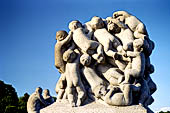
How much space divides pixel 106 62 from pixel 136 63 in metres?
0.84

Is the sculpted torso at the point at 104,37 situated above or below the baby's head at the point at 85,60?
above

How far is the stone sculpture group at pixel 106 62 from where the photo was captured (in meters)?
5.50

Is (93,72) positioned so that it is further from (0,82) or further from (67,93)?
(0,82)

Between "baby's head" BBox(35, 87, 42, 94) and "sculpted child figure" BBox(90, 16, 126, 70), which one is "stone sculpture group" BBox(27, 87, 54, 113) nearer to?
"baby's head" BBox(35, 87, 42, 94)

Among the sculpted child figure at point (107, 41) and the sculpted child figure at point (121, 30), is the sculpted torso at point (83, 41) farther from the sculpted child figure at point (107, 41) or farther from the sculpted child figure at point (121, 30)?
the sculpted child figure at point (121, 30)

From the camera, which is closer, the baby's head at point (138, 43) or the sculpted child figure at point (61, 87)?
the baby's head at point (138, 43)

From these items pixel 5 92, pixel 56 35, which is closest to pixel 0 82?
pixel 5 92

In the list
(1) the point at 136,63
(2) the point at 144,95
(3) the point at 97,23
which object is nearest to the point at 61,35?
(3) the point at 97,23

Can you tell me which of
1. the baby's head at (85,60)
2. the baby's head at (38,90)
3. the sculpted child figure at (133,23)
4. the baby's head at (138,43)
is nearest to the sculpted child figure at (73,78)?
the baby's head at (85,60)

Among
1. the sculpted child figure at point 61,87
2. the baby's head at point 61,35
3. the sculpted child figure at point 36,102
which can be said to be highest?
the baby's head at point 61,35

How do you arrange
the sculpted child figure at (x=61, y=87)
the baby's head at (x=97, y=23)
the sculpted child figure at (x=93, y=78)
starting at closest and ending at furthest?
the sculpted child figure at (x=93, y=78) → the sculpted child figure at (x=61, y=87) → the baby's head at (x=97, y=23)

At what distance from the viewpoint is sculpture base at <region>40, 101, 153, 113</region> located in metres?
5.21

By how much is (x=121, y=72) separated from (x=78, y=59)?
1.06m

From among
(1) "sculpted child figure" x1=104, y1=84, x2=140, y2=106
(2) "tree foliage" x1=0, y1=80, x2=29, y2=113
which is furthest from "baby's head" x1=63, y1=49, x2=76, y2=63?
(2) "tree foliage" x1=0, y1=80, x2=29, y2=113
